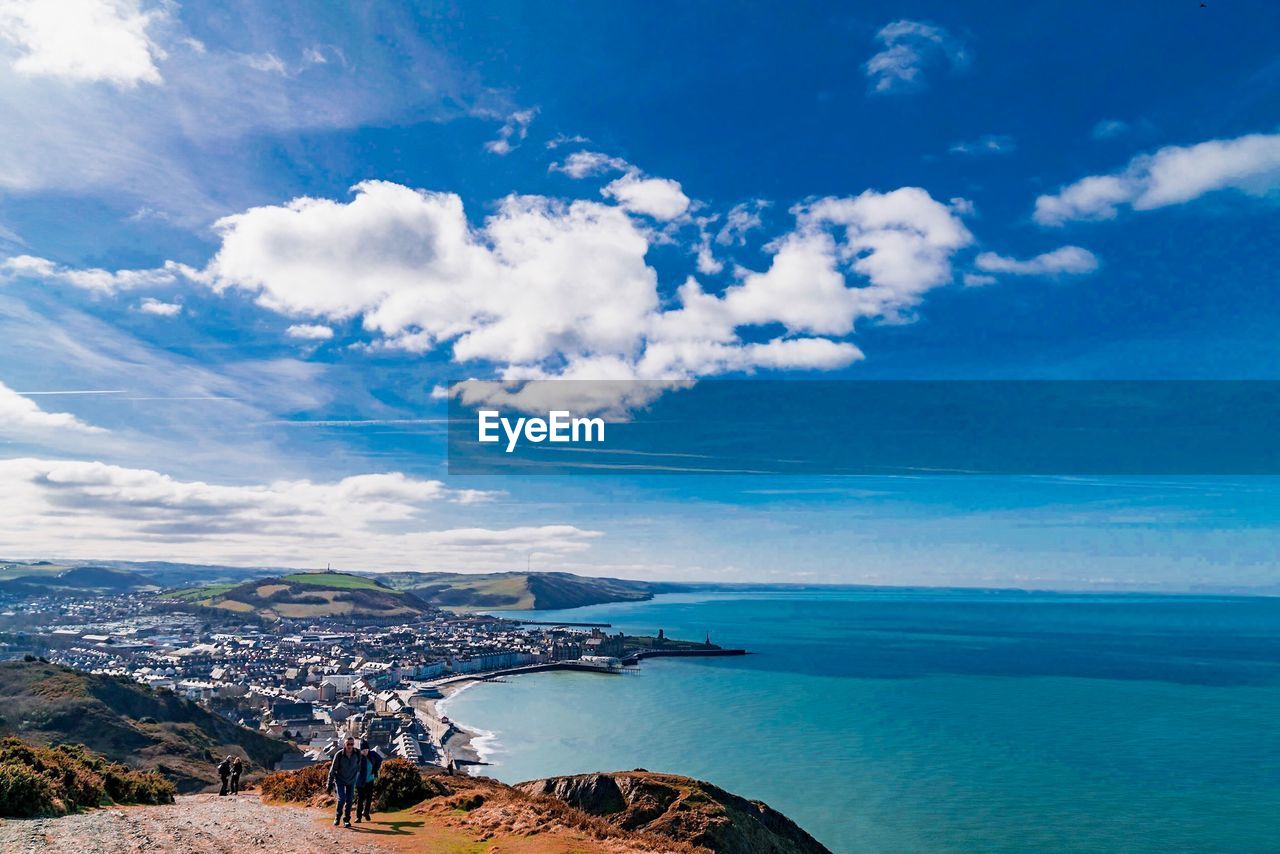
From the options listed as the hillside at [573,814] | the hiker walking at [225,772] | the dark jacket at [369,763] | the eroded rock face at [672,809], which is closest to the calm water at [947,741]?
the eroded rock face at [672,809]

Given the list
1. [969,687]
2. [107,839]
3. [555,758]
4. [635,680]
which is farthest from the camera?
[635,680]

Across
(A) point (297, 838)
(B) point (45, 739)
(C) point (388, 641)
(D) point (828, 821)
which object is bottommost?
(C) point (388, 641)

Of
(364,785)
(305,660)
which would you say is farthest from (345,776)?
(305,660)

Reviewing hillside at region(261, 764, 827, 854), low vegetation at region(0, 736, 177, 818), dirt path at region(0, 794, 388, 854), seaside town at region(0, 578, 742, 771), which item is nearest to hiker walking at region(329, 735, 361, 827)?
dirt path at region(0, 794, 388, 854)

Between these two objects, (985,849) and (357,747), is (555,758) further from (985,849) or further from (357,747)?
(357,747)

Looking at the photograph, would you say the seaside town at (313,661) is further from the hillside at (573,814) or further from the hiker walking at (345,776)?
the hiker walking at (345,776)

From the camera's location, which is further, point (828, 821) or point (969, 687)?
point (969, 687)

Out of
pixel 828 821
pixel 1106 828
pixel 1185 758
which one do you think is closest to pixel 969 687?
pixel 1185 758

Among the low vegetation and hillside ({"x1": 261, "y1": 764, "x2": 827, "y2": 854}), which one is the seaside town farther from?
the low vegetation
